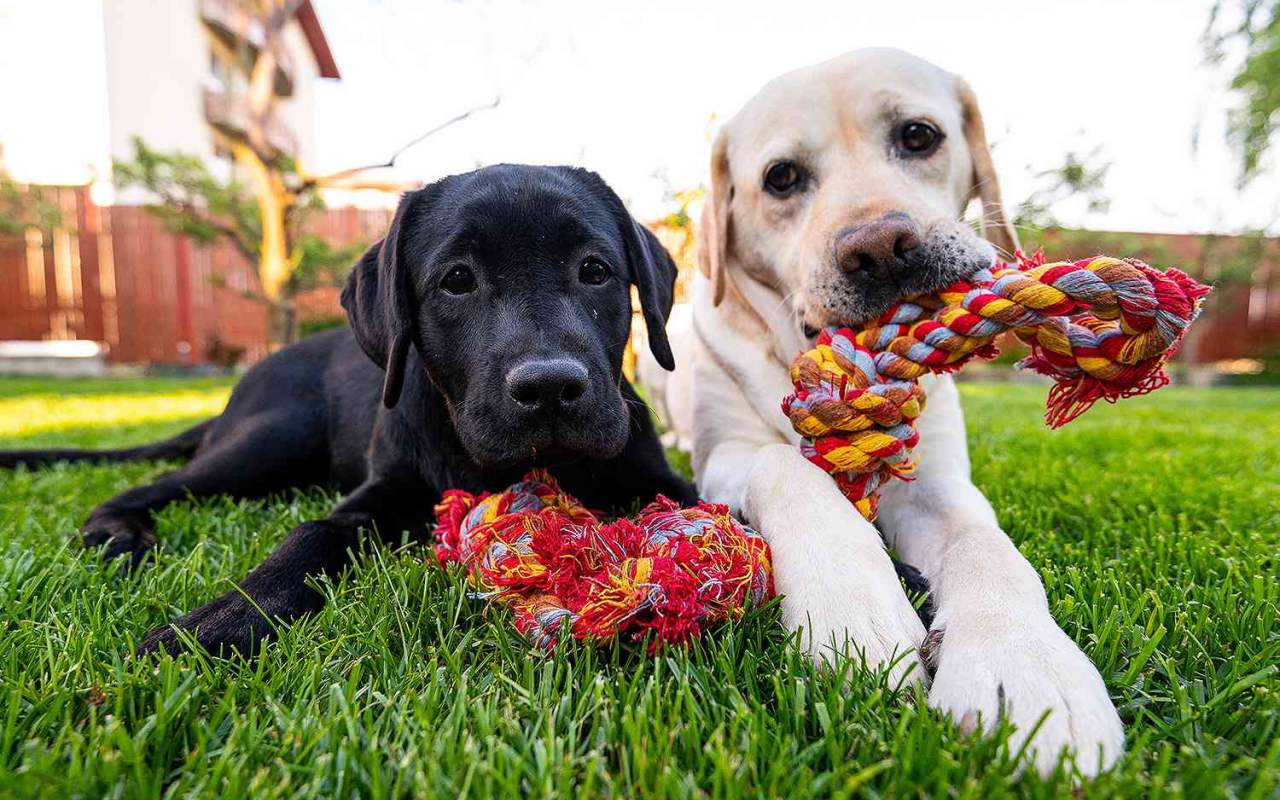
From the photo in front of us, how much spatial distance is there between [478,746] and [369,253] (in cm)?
180

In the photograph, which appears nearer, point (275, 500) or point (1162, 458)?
point (275, 500)

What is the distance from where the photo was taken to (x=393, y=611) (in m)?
1.53

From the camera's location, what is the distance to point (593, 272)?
7.14ft

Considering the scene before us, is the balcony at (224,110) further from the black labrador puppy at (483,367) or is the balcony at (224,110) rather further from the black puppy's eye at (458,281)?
the black puppy's eye at (458,281)

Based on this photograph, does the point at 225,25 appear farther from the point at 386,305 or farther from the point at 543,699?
the point at 543,699

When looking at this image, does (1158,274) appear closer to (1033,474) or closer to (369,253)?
(1033,474)

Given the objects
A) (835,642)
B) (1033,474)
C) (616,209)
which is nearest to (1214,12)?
(1033,474)

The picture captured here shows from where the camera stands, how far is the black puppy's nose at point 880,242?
1835 mm

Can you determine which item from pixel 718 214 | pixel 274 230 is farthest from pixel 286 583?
pixel 274 230

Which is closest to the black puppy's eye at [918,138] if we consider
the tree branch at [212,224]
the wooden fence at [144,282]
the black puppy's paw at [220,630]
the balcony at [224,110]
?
the black puppy's paw at [220,630]

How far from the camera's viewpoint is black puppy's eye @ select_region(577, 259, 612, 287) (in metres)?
2.15

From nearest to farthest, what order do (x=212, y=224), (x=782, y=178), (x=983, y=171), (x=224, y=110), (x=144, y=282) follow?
(x=782, y=178), (x=983, y=171), (x=212, y=224), (x=144, y=282), (x=224, y=110)

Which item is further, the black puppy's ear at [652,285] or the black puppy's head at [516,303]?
the black puppy's ear at [652,285]

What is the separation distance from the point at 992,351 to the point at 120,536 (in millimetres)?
2466
